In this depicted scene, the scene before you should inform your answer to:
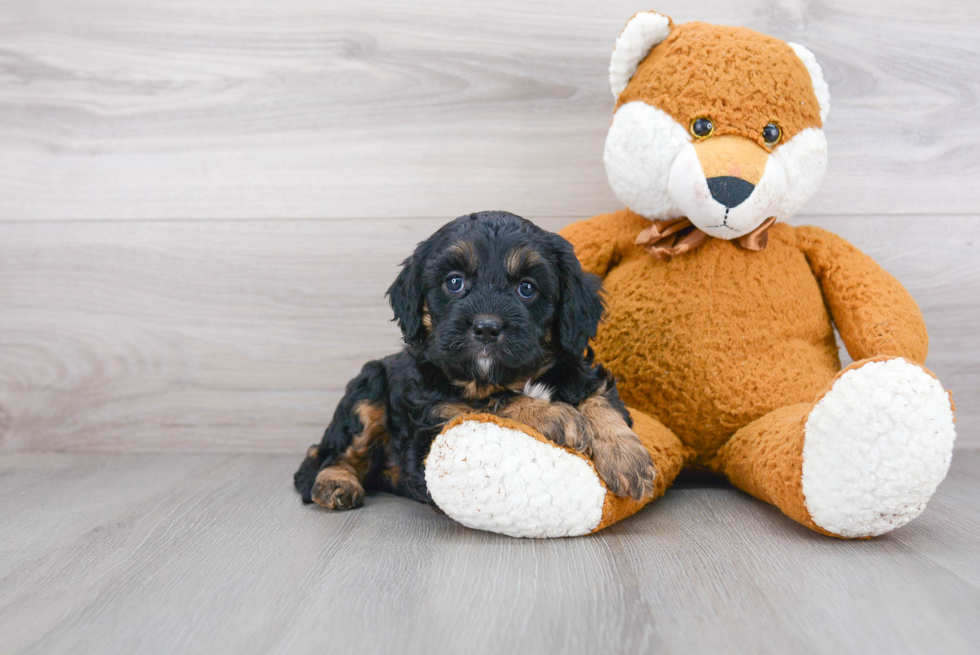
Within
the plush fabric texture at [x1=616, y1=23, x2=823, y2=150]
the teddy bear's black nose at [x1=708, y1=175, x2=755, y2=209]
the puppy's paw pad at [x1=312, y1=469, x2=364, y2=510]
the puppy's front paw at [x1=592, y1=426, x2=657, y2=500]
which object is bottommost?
the puppy's paw pad at [x1=312, y1=469, x2=364, y2=510]

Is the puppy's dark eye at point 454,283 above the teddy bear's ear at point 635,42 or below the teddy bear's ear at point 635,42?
below

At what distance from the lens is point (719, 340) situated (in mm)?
1764

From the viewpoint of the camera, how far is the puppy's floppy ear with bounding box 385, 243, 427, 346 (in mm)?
1615

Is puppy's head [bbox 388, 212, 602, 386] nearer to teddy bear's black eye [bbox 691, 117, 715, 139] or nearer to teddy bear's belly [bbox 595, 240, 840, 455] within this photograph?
teddy bear's belly [bbox 595, 240, 840, 455]

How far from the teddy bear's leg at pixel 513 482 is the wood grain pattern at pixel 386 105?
1.05 m

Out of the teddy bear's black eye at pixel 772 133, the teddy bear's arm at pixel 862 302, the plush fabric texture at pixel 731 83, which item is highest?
the plush fabric texture at pixel 731 83

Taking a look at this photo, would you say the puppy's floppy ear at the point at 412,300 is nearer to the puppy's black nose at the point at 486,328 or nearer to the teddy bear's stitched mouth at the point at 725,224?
the puppy's black nose at the point at 486,328

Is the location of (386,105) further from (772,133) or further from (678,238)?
(772,133)

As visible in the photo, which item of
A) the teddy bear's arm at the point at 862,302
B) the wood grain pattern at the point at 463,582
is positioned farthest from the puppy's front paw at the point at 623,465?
the teddy bear's arm at the point at 862,302

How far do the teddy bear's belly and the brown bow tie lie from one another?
3cm

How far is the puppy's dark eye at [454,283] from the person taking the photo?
1549 millimetres

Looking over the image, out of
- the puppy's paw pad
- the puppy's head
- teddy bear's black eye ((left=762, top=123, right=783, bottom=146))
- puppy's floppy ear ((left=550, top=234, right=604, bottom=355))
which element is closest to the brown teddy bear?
teddy bear's black eye ((left=762, top=123, right=783, bottom=146))

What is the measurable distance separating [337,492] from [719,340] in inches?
39.7

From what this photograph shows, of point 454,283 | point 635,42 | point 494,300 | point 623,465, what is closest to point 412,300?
point 454,283
